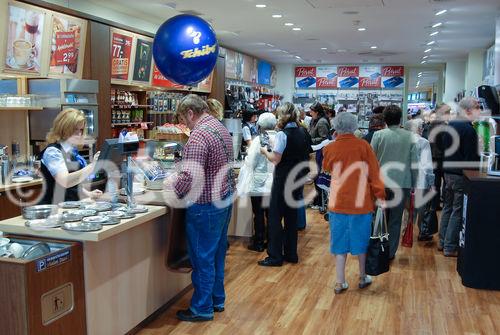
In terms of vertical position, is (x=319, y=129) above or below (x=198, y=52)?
below

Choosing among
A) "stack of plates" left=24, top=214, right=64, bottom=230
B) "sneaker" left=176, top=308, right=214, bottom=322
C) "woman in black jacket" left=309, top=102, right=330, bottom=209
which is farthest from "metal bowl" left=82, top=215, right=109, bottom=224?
"woman in black jacket" left=309, top=102, right=330, bottom=209

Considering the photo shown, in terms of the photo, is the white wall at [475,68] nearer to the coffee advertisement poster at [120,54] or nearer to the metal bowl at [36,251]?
the coffee advertisement poster at [120,54]

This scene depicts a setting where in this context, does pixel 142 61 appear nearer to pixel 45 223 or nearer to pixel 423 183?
pixel 423 183

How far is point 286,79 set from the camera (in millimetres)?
17547

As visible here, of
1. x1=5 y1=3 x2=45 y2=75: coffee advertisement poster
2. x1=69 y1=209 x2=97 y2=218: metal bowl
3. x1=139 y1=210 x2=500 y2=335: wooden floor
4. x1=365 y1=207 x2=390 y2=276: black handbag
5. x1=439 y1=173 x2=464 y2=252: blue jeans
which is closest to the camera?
x1=69 y1=209 x2=97 y2=218: metal bowl

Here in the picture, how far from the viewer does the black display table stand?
4477mm

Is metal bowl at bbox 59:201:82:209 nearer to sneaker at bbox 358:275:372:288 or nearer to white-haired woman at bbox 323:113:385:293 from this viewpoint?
white-haired woman at bbox 323:113:385:293

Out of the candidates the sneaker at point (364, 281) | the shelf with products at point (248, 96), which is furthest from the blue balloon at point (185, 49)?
→ the shelf with products at point (248, 96)

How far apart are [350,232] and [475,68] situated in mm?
10755

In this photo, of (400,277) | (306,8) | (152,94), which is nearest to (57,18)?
(152,94)

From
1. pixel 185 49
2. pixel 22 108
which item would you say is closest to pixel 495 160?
pixel 185 49

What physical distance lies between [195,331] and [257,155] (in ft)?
7.60

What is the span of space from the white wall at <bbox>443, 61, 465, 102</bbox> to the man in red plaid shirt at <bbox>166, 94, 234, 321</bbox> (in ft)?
46.1

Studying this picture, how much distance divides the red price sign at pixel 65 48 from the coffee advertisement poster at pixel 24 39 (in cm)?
27
